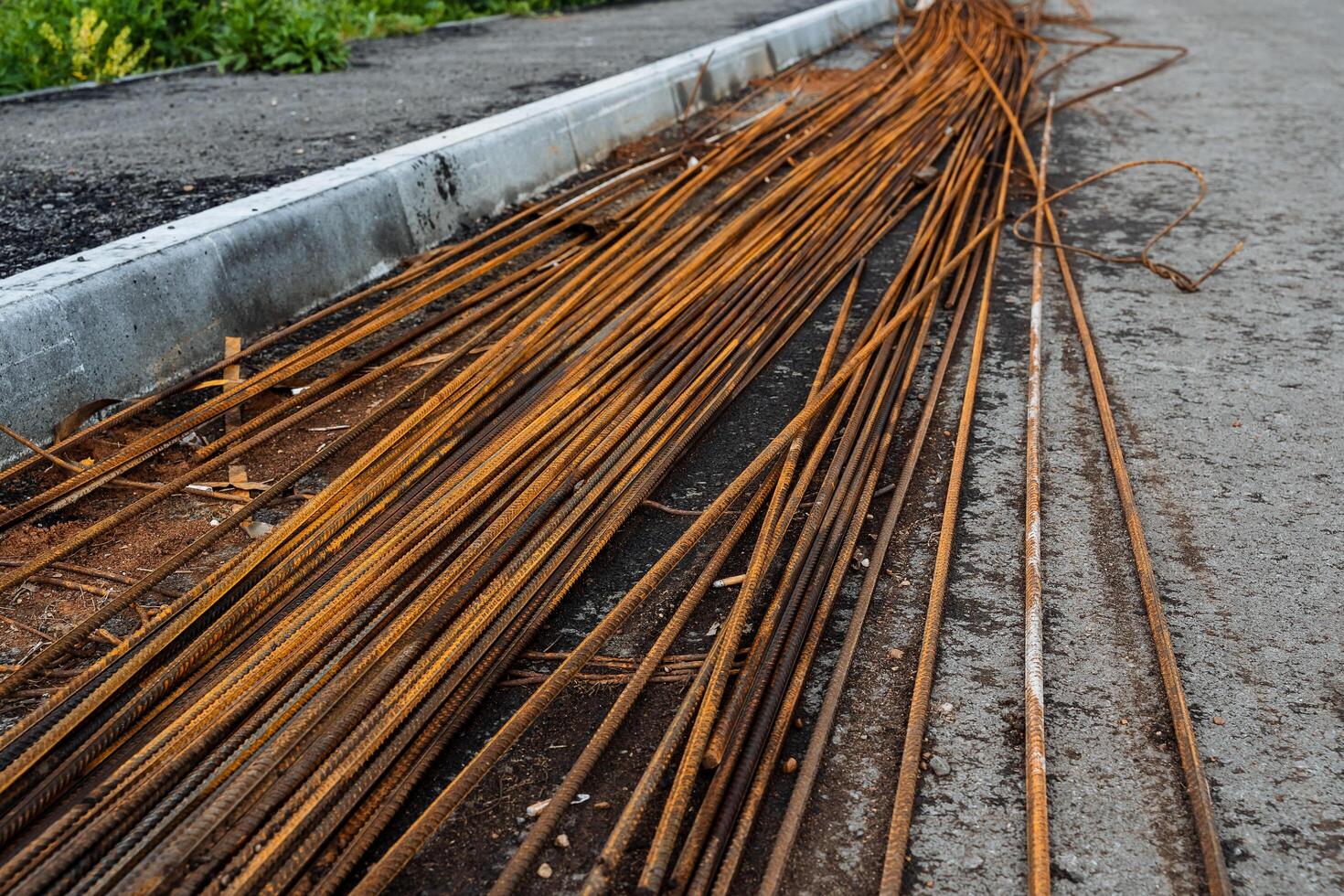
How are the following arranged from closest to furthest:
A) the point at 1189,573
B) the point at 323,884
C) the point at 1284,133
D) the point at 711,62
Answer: the point at 323,884, the point at 1189,573, the point at 1284,133, the point at 711,62

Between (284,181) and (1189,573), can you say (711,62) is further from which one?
(1189,573)

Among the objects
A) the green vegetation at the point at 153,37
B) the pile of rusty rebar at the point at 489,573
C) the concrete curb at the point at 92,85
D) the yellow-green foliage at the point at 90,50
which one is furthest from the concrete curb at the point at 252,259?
the yellow-green foliage at the point at 90,50

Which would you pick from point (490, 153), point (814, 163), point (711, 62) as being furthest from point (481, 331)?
point (711, 62)

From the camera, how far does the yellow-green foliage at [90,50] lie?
283 inches

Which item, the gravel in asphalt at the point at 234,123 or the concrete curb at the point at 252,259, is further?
the gravel in asphalt at the point at 234,123

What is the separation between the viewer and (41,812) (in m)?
1.85

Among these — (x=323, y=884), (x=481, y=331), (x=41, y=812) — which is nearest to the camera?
(x=323, y=884)

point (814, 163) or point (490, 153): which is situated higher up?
point (490, 153)

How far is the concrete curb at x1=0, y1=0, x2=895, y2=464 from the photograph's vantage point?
3.15 meters

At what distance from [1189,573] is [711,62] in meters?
6.37

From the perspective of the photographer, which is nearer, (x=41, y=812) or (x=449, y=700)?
(x=41, y=812)

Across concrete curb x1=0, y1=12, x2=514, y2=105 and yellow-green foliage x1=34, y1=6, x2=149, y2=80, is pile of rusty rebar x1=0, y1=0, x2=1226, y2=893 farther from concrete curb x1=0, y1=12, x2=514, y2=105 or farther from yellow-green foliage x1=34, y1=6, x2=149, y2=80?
yellow-green foliage x1=34, y1=6, x2=149, y2=80

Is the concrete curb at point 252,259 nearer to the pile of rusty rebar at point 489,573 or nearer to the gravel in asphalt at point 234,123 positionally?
the pile of rusty rebar at point 489,573

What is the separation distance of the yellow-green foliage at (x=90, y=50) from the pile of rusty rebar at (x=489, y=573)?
14.0ft
